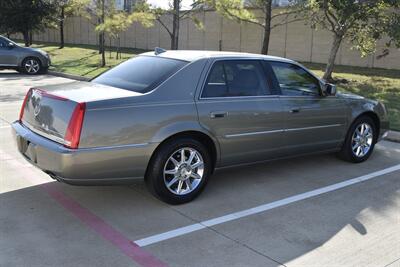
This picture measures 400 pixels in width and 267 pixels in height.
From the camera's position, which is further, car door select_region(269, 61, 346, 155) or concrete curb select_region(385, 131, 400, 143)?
concrete curb select_region(385, 131, 400, 143)

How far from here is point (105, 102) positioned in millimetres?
4281

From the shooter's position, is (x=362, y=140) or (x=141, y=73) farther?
(x=362, y=140)

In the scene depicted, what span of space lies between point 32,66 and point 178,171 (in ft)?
49.1

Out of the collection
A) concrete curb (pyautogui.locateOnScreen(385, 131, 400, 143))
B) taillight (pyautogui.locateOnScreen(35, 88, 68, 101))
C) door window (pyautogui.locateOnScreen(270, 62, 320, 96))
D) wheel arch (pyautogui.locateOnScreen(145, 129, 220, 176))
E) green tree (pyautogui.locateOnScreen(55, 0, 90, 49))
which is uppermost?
green tree (pyautogui.locateOnScreen(55, 0, 90, 49))

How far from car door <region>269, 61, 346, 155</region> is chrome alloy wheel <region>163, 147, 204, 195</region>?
1.30 m

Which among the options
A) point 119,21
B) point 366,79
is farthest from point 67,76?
point 366,79

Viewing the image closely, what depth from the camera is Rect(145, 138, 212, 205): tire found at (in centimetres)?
459

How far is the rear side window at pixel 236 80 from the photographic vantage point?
16.6ft

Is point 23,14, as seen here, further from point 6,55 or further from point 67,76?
point 67,76

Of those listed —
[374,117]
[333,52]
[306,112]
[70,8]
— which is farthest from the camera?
[70,8]

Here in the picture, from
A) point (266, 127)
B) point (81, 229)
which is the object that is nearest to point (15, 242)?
point (81, 229)

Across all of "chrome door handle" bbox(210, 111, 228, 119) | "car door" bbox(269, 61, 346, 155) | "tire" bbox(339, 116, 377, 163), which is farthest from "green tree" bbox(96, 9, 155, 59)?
"chrome door handle" bbox(210, 111, 228, 119)

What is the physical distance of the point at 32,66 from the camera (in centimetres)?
1805

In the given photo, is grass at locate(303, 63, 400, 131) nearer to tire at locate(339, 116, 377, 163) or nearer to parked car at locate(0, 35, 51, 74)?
tire at locate(339, 116, 377, 163)
